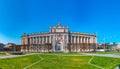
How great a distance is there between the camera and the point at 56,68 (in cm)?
5222

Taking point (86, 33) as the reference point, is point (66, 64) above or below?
below

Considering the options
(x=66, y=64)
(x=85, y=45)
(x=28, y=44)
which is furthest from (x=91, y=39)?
(x=66, y=64)

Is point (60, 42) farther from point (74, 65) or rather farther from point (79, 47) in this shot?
point (74, 65)

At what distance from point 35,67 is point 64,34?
262 ft

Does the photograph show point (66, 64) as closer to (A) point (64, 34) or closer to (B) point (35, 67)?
(B) point (35, 67)

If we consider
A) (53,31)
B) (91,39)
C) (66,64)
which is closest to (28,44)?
(53,31)

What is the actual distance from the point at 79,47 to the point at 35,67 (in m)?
76.1

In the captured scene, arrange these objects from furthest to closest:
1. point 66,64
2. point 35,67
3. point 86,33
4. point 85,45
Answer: point 86,33, point 85,45, point 66,64, point 35,67

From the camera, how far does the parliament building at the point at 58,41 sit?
127 meters

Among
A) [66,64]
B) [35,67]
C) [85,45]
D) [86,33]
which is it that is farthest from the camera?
[86,33]

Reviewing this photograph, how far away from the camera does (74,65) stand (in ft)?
178

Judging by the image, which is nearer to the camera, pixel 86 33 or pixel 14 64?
pixel 14 64

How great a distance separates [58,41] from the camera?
131375 millimetres

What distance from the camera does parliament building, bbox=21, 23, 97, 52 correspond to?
417 feet
